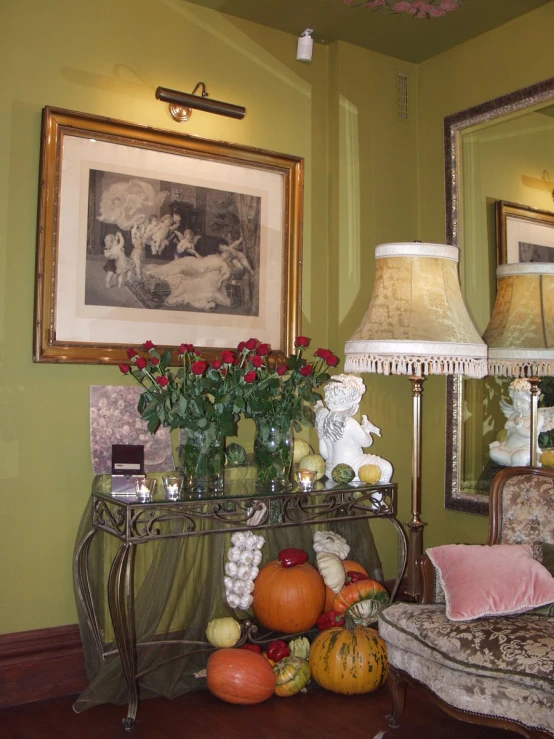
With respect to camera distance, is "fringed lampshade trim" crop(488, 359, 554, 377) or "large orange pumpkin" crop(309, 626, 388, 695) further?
"fringed lampshade trim" crop(488, 359, 554, 377)

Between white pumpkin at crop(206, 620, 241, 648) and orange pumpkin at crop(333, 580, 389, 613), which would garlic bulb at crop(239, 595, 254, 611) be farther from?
orange pumpkin at crop(333, 580, 389, 613)

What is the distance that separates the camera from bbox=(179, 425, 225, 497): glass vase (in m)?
2.81

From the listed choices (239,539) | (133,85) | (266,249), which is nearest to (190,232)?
(266,249)

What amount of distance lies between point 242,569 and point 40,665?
0.83 meters

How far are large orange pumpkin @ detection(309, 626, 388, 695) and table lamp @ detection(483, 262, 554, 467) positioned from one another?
3.27ft

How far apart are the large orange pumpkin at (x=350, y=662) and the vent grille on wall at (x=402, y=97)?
250 cm

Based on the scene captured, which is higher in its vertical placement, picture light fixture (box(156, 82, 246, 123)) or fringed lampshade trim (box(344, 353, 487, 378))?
picture light fixture (box(156, 82, 246, 123))

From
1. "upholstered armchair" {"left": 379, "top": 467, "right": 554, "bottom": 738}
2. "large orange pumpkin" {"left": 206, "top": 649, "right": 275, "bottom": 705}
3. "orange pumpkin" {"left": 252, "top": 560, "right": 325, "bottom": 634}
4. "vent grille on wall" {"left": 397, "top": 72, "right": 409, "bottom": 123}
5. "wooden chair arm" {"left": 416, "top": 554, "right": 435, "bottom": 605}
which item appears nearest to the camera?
"upholstered armchair" {"left": 379, "top": 467, "right": 554, "bottom": 738}

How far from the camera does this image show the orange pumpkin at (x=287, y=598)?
9.89 ft

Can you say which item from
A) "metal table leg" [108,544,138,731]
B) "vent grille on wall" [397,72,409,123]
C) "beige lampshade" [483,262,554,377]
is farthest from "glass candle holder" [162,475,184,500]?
"vent grille on wall" [397,72,409,123]

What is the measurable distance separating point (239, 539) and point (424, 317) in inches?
44.3

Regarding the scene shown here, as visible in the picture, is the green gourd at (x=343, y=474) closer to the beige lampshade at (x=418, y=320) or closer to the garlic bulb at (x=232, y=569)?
the beige lampshade at (x=418, y=320)

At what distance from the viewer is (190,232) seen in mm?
3258

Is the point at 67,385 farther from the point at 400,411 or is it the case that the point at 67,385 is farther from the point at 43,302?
the point at 400,411
